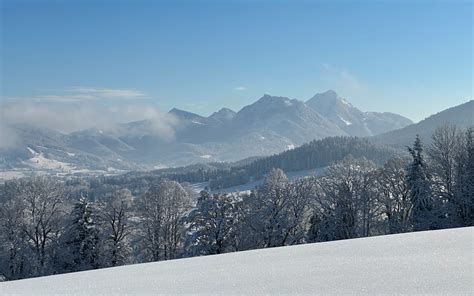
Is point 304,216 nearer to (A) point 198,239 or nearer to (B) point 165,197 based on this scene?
(A) point 198,239

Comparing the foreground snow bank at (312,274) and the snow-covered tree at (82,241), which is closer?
the foreground snow bank at (312,274)

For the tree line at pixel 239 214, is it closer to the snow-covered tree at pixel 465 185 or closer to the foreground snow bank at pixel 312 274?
the snow-covered tree at pixel 465 185

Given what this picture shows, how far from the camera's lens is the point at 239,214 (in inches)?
1320

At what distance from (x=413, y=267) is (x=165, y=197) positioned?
30622 millimetres

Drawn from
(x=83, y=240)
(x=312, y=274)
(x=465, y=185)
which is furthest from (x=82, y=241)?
(x=465, y=185)

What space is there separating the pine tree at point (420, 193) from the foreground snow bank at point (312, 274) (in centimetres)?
2123

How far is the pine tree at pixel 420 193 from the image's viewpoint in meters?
29.6

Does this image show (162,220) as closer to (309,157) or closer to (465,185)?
(465,185)

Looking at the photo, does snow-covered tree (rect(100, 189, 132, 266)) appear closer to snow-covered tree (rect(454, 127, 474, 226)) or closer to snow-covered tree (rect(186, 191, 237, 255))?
snow-covered tree (rect(186, 191, 237, 255))

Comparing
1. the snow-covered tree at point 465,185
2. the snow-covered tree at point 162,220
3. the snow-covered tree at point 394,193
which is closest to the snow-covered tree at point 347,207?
the snow-covered tree at point 394,193

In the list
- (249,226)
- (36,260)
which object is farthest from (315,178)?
(36,260)

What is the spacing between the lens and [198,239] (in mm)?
31547

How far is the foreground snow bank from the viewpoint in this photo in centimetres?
629

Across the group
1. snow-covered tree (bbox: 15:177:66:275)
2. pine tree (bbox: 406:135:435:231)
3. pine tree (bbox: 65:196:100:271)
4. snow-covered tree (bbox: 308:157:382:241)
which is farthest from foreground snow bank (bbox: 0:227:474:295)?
snow-covered tree (bbox: 15:177:66:275)
